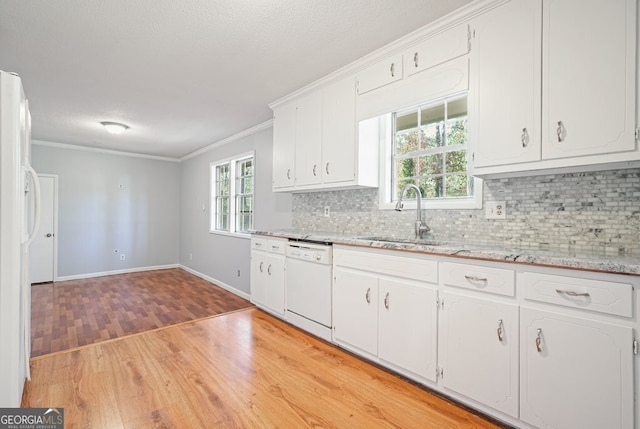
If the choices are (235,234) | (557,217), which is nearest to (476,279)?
(557,217)

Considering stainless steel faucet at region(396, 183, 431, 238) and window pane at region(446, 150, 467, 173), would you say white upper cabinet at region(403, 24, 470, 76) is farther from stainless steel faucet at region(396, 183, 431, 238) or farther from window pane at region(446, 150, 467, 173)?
stainless steel faucet at region(396, 183, 431, 238)

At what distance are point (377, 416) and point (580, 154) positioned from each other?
1.74 meters

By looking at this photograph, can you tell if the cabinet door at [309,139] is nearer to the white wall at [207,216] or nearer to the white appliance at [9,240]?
the white wall at [207,216]

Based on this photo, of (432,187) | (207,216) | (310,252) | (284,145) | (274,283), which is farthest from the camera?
(207,216)

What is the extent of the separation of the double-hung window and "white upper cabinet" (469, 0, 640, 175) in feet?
11.0

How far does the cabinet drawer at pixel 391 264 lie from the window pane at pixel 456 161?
891 mm

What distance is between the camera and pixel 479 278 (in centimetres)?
168

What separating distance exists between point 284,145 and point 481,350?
106 inches

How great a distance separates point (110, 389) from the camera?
198 cm

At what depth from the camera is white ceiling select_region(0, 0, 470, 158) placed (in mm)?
1912

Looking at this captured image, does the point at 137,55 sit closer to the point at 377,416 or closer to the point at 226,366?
the point at 226,366

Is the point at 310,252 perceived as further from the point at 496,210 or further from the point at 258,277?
the point at 496,210

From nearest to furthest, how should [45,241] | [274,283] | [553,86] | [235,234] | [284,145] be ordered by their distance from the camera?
[553,86] → [274,283] → [284,145] → [235,234] → [45,241]

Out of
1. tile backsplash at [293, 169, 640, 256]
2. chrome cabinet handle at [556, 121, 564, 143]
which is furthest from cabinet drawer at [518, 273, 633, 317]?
chrome cabinet handle at [556, 121, 564, 143]
